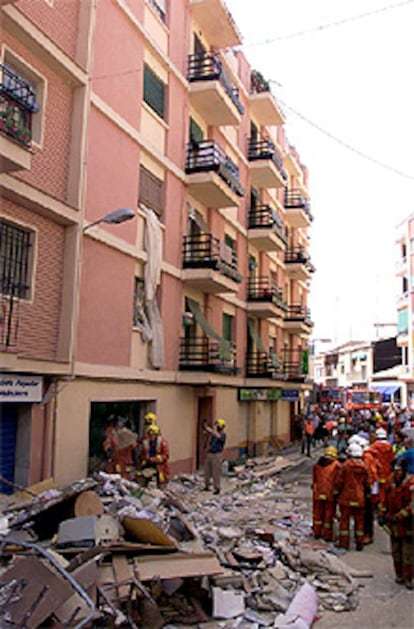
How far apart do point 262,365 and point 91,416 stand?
1124 cm

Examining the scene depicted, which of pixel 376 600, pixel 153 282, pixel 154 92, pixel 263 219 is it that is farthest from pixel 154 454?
pixel 263 219

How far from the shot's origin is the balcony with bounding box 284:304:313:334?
1216 inches

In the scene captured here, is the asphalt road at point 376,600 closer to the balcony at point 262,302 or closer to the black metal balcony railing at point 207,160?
the black metal balcony railing at point 207,160

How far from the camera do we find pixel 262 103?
81.6 ft

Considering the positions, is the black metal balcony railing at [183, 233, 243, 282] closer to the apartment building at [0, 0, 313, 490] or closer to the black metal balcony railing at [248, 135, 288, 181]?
the apartment building at [0, 0, 313, 490]

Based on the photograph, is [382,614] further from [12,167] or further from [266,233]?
[266,233]

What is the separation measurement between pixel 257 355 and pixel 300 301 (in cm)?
1233

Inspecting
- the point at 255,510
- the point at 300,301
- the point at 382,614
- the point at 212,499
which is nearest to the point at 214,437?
the point at 212,499

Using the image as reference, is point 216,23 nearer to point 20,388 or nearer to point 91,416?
point 91,416

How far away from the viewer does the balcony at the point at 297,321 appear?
3088 centimetres

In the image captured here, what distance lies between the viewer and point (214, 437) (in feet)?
48.1

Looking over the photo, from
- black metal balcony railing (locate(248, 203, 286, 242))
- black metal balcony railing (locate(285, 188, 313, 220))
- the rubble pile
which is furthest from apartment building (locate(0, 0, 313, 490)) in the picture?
black metal balcony railing (locate(285, 188, 313, 220))

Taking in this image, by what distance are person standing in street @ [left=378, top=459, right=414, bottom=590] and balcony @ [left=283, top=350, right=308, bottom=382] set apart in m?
20.1

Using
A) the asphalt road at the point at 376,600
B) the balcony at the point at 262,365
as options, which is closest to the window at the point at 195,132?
the balcony at the point at 262,365
